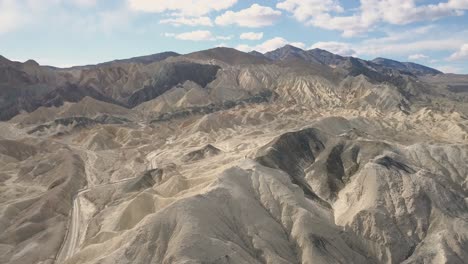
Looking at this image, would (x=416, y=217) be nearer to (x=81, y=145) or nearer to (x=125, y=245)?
(x=125, y=245)

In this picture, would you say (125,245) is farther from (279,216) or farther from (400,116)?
(400,116)

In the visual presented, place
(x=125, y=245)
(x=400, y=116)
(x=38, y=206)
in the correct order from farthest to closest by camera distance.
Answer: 1. (x=400, y=116)
2. (x=38, y=206)
3. (x=125, y=245)

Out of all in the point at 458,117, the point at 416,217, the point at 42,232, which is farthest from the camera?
the point at 458,117

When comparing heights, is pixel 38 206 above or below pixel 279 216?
below

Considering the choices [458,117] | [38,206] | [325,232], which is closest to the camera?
[325,232]

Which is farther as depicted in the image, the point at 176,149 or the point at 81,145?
the point at 81,145

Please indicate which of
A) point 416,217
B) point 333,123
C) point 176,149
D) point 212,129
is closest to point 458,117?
point 333,123

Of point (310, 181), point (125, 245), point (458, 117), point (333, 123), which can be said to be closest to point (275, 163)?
point (310, 181)

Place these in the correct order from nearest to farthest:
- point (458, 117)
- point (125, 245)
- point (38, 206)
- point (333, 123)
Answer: point (125, 245)
point (38, 206)
point (333, 123)
point (458, 117)

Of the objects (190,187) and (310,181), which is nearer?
(190,187)
